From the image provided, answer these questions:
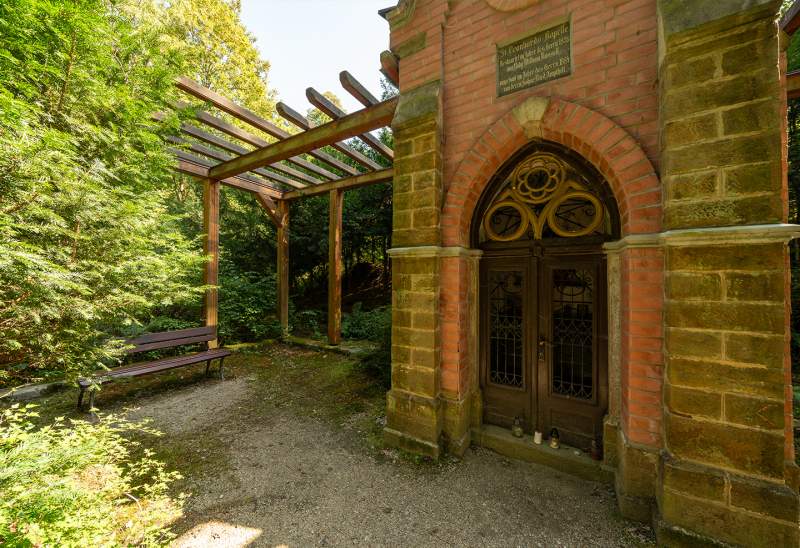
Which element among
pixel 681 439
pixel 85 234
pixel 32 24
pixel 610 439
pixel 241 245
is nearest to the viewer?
pixel 681 439

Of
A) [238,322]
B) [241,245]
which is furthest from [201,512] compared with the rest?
[241,245]

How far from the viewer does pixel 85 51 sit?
2.62m

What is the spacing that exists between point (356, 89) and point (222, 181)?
456 cm

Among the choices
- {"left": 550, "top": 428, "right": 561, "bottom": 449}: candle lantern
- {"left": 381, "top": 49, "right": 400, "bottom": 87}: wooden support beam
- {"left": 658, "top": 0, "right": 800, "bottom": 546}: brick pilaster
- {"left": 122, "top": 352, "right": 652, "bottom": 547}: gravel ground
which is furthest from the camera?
{"left": 381, "top": 49, "right": 400, "bottom": 87}: wooden support beam

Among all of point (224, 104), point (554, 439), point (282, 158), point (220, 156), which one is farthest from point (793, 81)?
point (220, 156)

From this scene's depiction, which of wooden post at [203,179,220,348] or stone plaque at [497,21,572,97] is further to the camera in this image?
wooden post at [203,179,220,348]

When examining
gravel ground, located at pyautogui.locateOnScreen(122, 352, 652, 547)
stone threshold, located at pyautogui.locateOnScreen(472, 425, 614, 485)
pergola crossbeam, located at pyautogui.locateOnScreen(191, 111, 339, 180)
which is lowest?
gravel ground, located at pyautogui.locateOnScreen(122, 352, 652, 547)

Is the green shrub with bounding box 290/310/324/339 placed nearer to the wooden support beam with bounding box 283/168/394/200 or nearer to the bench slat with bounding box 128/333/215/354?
the bench slat with bounding box 128/333/215/354

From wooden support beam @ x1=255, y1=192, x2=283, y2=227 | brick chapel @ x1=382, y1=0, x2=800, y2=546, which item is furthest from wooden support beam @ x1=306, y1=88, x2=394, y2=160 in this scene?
wooden support beam @ x1=255, y1=192, x2=283, y2=227

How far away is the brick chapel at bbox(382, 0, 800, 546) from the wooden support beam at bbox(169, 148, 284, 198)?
15.6 feet

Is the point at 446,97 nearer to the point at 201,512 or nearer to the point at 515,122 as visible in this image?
the point at 515,122

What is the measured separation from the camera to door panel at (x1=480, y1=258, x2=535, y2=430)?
3.10 m

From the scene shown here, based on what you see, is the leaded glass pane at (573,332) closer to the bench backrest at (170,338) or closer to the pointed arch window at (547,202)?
the pointed arch window at (547,202)

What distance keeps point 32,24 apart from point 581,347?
17.6ft
